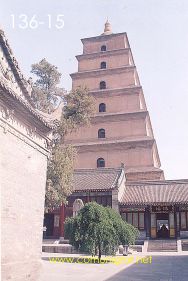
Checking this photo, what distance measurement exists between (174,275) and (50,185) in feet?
24.5

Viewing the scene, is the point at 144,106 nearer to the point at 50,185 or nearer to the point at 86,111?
the point at 86,111

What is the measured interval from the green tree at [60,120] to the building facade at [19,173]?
6.33 meters

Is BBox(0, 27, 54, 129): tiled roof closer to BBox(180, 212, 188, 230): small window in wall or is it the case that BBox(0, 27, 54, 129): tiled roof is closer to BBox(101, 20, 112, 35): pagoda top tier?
BBox(180, 212, 188, 230): small window in wall

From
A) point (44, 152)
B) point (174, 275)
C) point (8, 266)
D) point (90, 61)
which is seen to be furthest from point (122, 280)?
point (90, 61)

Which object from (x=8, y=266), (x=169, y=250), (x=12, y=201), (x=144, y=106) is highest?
(x=144, y=106)

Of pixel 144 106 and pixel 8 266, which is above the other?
pixel 144 106

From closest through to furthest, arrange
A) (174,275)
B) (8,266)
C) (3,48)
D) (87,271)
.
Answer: (8,266)
(3,48)
(174,275)
(87,271)

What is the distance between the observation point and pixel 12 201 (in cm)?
654

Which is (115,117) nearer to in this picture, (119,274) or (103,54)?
(103,54)

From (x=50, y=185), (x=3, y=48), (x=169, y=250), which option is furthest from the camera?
(x=169, y=250)

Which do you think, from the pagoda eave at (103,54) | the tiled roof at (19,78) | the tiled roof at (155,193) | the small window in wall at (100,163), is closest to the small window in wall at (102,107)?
the small window in wall at (100,163)

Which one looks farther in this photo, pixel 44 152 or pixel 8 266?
pixel 44 152

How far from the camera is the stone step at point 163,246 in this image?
717 inches

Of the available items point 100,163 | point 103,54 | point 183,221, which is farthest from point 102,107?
point 183,221
